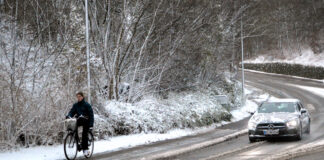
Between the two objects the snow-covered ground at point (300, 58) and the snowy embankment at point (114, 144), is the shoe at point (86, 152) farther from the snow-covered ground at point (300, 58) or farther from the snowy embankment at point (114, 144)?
the snow-covered ground at point (300, 58)

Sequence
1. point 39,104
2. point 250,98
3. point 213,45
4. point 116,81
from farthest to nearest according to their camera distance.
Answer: point 250,98 < point 213,45 < point 116,81 < point 39,104

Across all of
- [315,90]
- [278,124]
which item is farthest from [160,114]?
[315,90]

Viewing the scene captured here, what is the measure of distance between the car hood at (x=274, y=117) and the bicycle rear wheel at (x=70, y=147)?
6.61 m

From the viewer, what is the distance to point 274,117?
15766 millimetres

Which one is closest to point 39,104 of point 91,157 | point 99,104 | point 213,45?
point 91,157

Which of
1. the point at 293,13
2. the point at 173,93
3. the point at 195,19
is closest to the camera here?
the point at 195,19

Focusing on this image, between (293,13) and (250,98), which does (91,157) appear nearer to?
(250,98)

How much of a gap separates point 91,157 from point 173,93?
44.9 ft

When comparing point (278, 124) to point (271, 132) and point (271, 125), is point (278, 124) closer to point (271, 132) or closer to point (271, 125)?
point (271, 125)

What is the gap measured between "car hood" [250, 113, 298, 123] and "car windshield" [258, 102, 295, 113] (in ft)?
1.95

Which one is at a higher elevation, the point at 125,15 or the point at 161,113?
the point at 125,15

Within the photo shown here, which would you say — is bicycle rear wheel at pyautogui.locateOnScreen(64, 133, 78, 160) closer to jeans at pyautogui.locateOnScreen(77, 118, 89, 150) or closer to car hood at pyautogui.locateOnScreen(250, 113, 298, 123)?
jeans at pyautogui.locateOnScreen(77, 118, 89, 150)

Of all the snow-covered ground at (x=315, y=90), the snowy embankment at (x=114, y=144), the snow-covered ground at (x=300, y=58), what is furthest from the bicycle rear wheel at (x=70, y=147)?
the snow-covered ground at (x=300, y=58)

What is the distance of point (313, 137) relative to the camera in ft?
55.5
